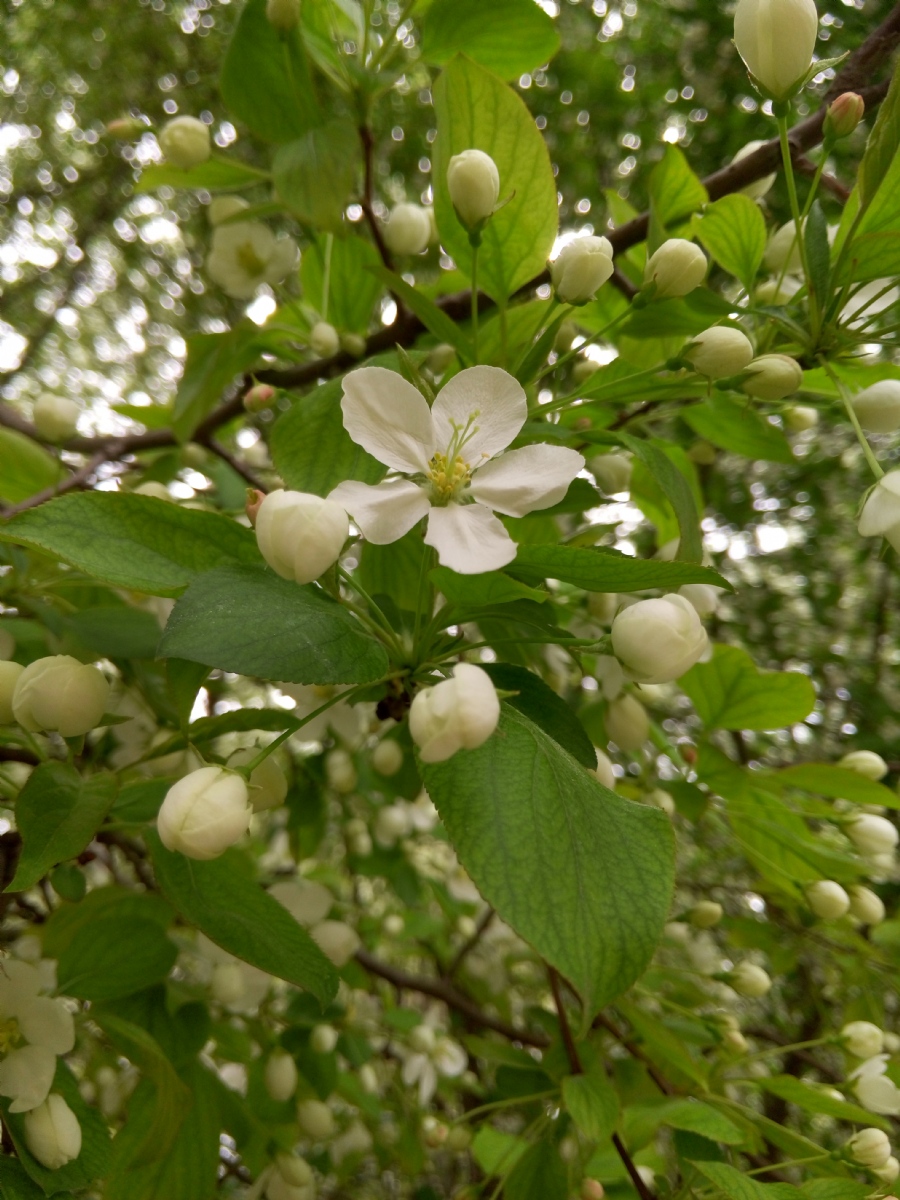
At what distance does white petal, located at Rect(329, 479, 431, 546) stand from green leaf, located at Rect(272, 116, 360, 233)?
0.32 metres

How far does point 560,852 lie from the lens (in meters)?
0.43

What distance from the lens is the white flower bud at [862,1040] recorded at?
826 mm

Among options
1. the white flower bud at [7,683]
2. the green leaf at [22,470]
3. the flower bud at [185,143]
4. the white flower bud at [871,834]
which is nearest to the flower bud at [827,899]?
the white flower bud at [871,834]

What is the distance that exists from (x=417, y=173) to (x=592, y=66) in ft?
1.53

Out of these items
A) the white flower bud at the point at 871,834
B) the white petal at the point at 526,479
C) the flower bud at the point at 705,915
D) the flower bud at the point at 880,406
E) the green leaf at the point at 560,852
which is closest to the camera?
the green leaf at the point at 560,852

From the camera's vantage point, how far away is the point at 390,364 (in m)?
0.64

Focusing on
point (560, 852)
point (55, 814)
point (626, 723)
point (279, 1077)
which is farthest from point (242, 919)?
point (279, 1077)

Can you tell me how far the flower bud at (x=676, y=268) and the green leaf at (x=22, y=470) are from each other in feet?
1.90

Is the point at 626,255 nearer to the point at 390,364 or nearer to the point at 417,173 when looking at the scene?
the point at 390,364

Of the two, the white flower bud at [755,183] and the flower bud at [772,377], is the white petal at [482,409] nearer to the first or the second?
the flower bud at [772,377]

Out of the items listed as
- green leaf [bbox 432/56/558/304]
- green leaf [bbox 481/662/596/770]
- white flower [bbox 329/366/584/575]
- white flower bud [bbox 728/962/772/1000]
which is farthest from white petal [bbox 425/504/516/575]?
white flower bud [bbox 728/962/772/1000]

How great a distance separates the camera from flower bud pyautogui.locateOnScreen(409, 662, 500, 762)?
0.41 meters

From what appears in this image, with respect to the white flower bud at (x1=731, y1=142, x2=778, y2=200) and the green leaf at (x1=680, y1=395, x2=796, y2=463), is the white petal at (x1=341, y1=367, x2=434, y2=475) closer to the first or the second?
the green leaf at (x1=680, y1=395, x2=796, y2=463)

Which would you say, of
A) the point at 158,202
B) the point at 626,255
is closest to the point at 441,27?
the point at 626,255
